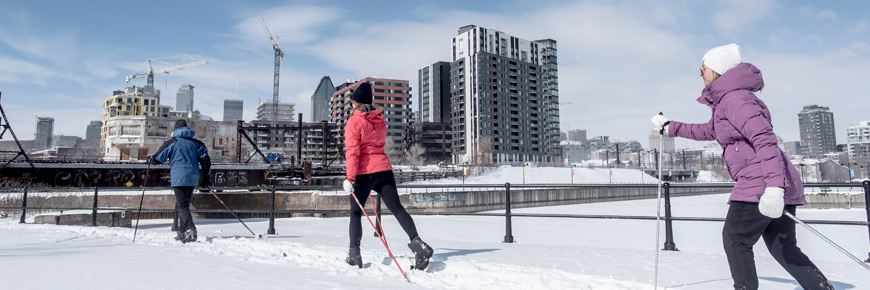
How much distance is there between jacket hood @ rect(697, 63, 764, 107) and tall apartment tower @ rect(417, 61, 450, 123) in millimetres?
141733

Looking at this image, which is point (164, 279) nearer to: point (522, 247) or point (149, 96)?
point (522, 247)

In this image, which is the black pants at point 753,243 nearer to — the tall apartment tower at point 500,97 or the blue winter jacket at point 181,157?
the blue winter jacket at point 181,157

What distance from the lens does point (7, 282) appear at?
10.8ft

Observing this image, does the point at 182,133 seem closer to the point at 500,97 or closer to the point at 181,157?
the point at 181,157

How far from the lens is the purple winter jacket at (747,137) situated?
2.52 m

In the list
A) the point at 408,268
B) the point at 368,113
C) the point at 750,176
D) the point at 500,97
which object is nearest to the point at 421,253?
the point at 408,268

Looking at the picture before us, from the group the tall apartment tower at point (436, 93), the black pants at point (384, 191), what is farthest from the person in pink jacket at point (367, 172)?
the tall apartment tower at point (436, 93)

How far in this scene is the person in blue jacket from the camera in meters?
5.95

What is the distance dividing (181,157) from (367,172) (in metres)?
3.28

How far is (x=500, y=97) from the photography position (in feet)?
399

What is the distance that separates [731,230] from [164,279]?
3892 mm

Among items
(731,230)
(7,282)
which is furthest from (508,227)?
(7,282)

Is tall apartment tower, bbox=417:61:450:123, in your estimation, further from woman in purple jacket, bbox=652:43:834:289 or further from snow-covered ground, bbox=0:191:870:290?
woman in purple jacket, bbox=652:43:834:289

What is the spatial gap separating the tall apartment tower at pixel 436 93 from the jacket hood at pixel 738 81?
141733 millimetres
